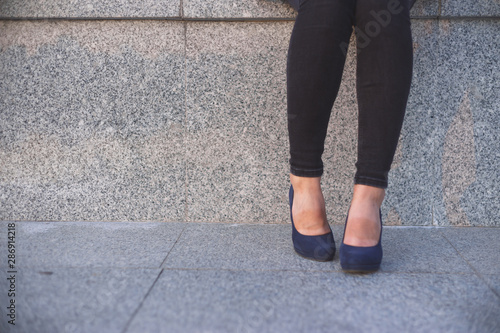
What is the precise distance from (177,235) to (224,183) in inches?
15.1

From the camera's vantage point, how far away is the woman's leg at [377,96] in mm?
1295

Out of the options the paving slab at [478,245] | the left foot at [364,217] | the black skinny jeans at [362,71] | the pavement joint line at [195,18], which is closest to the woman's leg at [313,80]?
the black skinny jeans at [362,71]

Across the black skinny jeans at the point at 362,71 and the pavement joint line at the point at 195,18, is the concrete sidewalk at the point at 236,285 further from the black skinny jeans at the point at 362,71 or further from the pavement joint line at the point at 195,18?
the pavement joint line at the point at 195,18

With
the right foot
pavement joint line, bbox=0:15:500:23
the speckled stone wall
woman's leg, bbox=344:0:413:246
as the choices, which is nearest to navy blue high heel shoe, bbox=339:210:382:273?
woman's leg, bbox=344:0:413:246

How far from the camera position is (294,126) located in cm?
139

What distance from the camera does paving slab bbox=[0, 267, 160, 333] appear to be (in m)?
0.97

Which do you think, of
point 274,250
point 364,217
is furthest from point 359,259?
point 274,250

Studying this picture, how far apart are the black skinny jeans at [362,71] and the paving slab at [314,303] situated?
1.24ft

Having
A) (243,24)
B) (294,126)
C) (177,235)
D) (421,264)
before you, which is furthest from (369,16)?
(177,235)

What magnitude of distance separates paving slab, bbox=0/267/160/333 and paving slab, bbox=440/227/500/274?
1190 millimetres

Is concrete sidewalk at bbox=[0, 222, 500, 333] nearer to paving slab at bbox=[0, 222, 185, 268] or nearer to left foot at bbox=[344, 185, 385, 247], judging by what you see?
paving slab at bbox=[0, 222, 185, 268]

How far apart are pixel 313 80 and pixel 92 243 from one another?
113cm

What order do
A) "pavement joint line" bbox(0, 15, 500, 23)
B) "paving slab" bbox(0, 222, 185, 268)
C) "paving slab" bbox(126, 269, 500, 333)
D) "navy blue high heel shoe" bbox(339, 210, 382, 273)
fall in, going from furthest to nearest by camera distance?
"pavement joint line" bbox(0, 15, 500, 23) → "paving slab" bbox(0, 222, 185, 268) → "navy blue high heel shoe" bbox(339, 210, 382, 273) → "paving slab" bbox(126, 269, 500, 333)

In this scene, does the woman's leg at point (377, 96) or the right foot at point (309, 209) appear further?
the right foot at point (309, 209)
